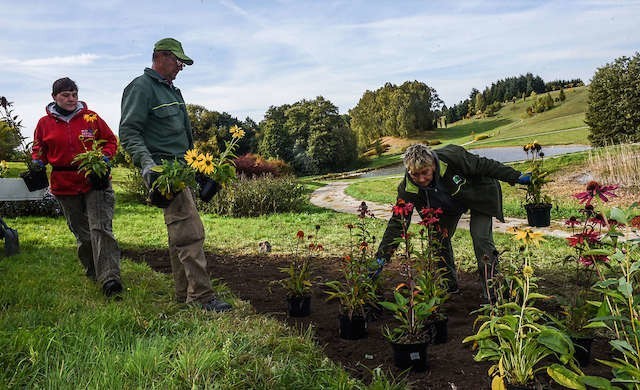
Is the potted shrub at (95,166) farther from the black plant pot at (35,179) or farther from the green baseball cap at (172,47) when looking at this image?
the green baseball cap at (172,47)

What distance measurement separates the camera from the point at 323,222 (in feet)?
29.1

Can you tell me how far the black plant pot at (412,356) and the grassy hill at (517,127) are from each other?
25.1m

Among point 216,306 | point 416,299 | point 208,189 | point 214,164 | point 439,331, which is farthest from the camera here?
point 216,306

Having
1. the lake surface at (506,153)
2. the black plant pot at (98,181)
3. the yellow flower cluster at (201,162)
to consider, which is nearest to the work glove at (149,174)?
the yellow flower cluster at (201,162)

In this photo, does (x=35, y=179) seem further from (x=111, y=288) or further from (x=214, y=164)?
(x=214, y=164)

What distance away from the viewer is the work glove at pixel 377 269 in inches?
136

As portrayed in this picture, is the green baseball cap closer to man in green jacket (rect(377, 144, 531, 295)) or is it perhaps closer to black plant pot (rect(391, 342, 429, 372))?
man in green jacket (rect(377, 144, 531, 295))

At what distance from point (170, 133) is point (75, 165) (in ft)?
3.37

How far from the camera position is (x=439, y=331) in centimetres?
296

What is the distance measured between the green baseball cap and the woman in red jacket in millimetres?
943

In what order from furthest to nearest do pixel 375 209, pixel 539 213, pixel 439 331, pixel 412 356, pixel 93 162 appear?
pixel 375 209 < pixel 539 213 < pixel 93 162 < pixel 439 331 < pixel 412 356

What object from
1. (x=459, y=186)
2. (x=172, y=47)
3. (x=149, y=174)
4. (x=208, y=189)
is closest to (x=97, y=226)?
(x=149, y=174)

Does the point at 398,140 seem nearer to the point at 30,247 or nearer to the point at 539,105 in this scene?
the point at 539,105

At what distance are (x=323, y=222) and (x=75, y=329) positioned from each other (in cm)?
626
